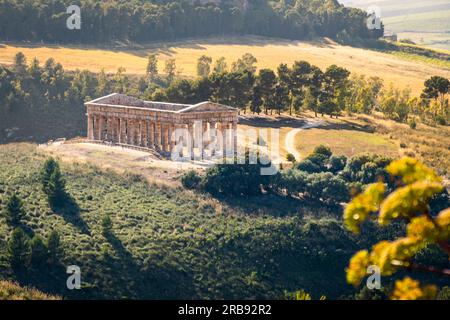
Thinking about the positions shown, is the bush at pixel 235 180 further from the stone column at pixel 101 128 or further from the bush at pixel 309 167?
the stone column at pixel 101 128

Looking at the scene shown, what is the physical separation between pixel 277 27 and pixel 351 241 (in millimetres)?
121733

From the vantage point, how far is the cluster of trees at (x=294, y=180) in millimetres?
83062

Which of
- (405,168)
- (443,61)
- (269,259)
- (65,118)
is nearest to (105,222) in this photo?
(269,259)

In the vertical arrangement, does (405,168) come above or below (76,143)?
above

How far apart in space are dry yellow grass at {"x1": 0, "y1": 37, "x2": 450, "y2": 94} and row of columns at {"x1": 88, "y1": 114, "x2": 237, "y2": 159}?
117 ft

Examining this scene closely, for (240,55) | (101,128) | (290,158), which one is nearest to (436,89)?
(290,158)

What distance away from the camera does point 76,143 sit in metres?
103

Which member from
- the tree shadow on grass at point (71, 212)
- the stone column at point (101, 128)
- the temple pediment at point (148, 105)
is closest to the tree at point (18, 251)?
the tree shadow on grass at point (71, 212)

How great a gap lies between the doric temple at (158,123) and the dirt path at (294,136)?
7.05 m

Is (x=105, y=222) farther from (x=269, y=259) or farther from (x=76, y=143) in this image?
(x=76, y=143)

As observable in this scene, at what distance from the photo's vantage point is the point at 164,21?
171 m

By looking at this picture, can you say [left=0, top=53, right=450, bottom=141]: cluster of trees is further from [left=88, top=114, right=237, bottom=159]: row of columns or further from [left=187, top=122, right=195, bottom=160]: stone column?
[left=187, top=122, right=195, bottom=160]: stone column

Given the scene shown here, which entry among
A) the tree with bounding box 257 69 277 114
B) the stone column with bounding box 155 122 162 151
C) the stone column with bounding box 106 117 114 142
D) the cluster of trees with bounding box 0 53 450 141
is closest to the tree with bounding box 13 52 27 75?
the cluster of trees with bounding box 0 53 450 141
